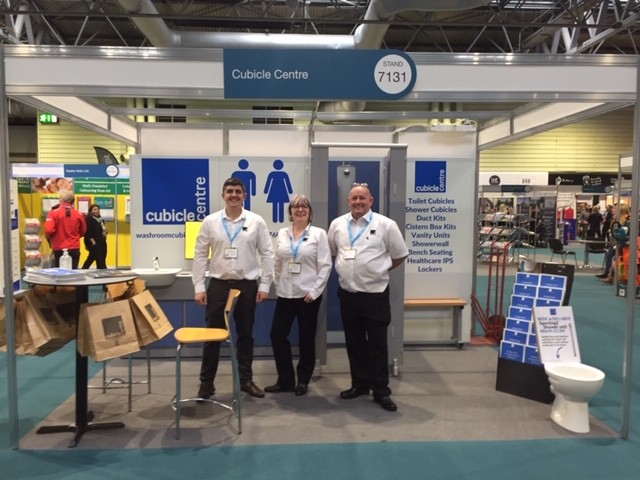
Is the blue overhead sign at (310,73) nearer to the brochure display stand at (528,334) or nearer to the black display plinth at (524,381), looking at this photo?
the brochure display stand at (528,334)

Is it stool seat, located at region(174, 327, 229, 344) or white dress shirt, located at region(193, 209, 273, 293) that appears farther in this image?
white dress shirt, located at region(193, 209, 273, 293)

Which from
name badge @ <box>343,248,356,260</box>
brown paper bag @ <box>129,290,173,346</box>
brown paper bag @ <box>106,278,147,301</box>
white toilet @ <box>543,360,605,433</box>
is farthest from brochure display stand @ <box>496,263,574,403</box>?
brown paper bag @ <box>106,278,147,301</box>

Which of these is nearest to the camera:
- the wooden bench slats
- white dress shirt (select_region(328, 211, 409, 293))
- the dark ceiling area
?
white dress shirt (select_region(328, 211, 409, 293))

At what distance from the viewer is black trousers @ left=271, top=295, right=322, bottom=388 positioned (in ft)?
11.9

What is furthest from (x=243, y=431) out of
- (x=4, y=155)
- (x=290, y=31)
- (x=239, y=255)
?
(x=290, y=31)

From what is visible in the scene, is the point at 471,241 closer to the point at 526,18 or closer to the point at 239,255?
the point at 239,255

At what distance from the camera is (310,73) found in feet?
9.23

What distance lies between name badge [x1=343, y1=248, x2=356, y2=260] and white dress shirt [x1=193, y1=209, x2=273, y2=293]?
586mm

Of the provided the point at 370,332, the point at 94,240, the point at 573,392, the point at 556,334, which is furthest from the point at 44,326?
the point at 94,240

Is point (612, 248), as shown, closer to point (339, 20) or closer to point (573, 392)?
point (339, 20)

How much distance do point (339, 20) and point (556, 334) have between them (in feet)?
20.2

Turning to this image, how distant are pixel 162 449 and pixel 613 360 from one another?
4133mm

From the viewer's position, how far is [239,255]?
347 cm

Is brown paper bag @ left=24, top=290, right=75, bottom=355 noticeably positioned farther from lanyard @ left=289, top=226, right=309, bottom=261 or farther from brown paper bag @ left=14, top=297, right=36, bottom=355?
lanyard @ left=289, top=226, right=309, bottom=261
